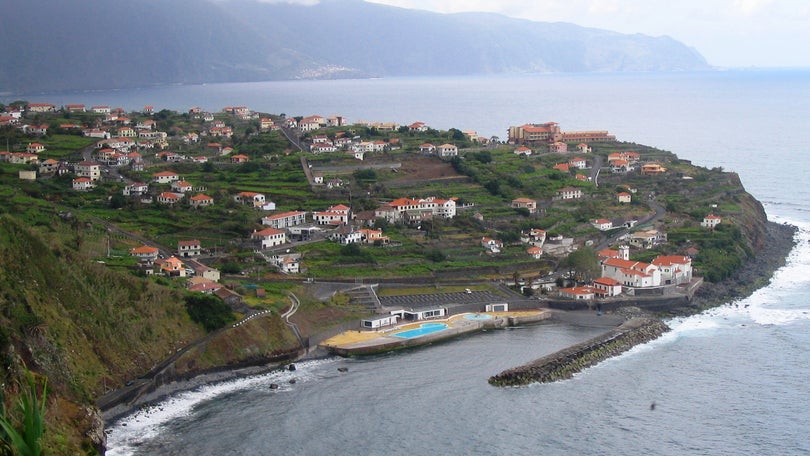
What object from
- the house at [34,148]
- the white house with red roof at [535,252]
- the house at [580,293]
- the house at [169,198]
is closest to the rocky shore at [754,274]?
the house at [580,293]

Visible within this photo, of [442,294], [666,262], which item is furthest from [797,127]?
[442,294]

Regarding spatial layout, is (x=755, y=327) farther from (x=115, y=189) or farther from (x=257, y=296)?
(x=115, y=189)

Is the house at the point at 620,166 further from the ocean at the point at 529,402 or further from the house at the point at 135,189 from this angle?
the house at the point at 135,189

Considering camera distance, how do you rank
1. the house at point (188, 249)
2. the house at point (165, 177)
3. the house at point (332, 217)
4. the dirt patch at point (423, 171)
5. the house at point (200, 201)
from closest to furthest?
the house at point (188, 249), the house at point (332, 217), the house at point (200, 201), the house at point (165, 177), the dirt patch at point (423, 171)

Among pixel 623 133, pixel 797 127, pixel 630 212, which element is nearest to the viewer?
pixel 630 212

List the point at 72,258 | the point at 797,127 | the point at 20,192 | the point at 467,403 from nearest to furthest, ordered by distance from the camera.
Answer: the point at 467,403, the point at 72,258, the point at 20,192, the point at 797,127

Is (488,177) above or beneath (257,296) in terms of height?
above

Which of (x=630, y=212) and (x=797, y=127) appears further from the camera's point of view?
(x=797, y=127)
